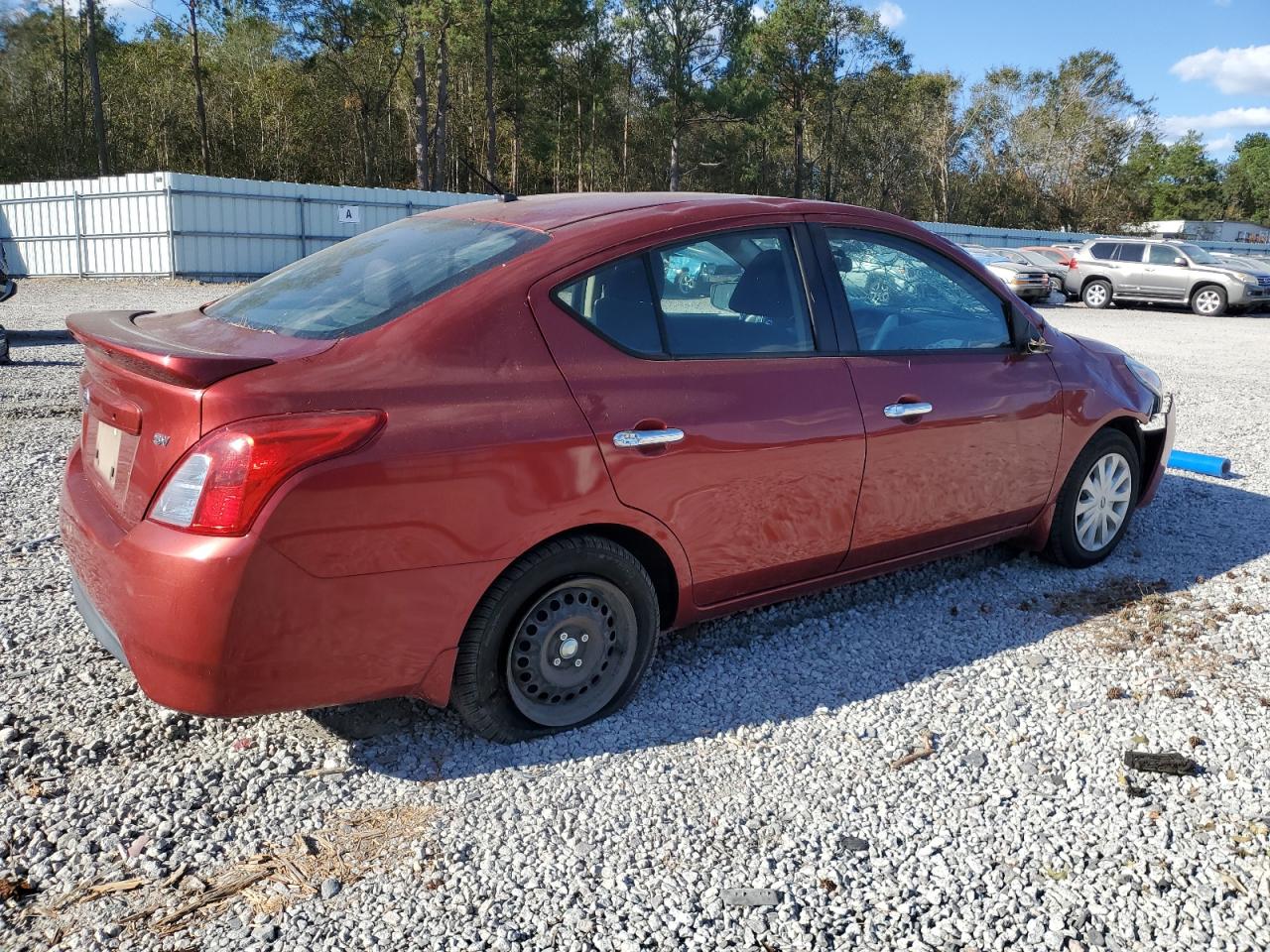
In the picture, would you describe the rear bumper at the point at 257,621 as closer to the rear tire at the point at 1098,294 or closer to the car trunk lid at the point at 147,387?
the car trunk lid at the point at 147,387

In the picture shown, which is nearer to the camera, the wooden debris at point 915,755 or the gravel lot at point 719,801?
the gravel lot at point 719,801

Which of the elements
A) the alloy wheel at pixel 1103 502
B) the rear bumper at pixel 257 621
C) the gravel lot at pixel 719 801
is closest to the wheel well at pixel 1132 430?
the alloy wheel at pixel 1103 502

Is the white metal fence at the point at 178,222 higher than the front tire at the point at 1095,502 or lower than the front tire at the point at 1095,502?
higher

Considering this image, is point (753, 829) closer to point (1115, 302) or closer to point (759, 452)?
point (759, 452)

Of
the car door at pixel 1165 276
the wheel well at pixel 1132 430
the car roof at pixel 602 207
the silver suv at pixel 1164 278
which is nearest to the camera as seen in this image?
the car roof at pixel 602 207

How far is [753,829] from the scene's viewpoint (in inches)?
110

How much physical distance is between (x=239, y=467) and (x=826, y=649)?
236 cm

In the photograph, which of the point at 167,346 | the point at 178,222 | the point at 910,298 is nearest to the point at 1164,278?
the point at 178,222

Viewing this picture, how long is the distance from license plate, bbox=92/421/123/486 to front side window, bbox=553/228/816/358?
132 cm

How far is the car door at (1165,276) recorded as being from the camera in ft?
80.2

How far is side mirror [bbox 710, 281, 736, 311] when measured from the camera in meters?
3.52

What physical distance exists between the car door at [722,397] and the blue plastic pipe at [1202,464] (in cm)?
417

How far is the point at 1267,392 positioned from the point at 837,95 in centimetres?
5086

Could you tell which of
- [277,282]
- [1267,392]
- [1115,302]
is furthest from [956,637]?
[1115,302]
